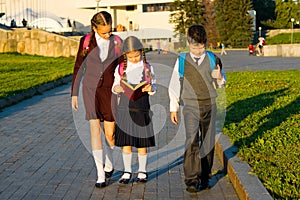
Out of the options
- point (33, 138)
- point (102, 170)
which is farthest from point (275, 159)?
point (33, 138)

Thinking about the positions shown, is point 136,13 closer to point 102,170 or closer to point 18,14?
point 18,14

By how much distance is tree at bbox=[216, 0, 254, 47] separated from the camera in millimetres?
71812

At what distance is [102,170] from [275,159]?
215 cm

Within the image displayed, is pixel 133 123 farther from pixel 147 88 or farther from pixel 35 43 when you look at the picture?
pixel 35 43

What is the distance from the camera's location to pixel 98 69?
236 inches

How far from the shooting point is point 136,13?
281ft

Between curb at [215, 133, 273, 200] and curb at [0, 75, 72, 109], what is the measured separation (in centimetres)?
722

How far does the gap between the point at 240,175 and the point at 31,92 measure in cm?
1096

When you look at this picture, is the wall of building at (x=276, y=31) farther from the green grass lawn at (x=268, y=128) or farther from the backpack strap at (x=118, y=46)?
the backpack strap at (x=118, y=46)

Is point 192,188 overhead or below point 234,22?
below

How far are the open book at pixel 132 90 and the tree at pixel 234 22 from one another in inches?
2635

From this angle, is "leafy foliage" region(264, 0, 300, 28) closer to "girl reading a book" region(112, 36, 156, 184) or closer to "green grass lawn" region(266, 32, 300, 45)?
"green grass lawn" region(266, 32, 300, 45)

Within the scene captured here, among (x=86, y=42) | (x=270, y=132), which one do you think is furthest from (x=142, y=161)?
(x=270, y=132)

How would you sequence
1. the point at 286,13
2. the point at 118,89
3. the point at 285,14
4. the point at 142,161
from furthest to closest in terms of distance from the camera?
the point at 285,14 < the point at 286,13 < the point at 142,161 < the point at 118,89
